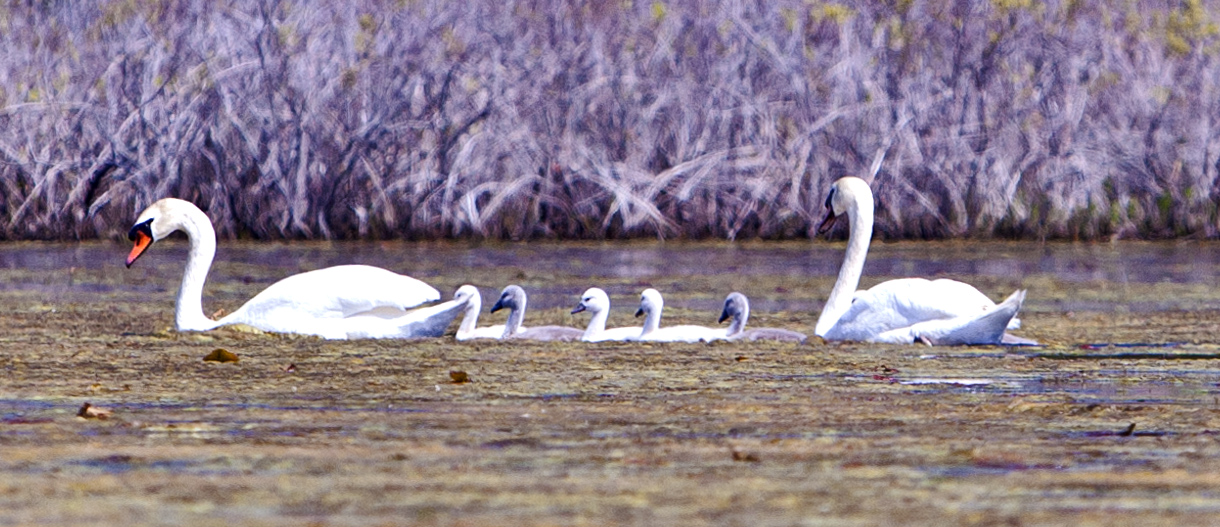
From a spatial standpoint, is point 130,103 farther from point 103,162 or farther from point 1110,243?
point 1110,243

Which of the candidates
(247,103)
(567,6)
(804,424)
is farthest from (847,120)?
(804,424)

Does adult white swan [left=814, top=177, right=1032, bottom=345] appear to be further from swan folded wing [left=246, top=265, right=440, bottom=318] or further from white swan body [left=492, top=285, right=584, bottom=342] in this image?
swan folded wing [left=246, top=265, right=440, bottom=318]

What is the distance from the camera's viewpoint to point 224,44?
53.1ft

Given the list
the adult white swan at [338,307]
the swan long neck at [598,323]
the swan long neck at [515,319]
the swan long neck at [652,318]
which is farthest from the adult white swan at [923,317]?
the adult white swan at [338,307]

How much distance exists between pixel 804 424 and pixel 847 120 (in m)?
10.4

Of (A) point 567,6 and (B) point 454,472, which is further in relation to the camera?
(A) point 567,6

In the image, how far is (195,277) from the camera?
400 inches

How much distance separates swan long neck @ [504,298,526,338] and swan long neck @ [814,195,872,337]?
4.38 feet

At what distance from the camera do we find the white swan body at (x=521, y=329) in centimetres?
959

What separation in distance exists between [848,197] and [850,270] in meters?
0.96

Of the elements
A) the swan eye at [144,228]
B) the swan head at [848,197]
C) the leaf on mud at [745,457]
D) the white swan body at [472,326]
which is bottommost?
the white swan body at [472,326]

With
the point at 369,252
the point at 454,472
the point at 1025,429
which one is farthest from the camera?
the point at 369,252

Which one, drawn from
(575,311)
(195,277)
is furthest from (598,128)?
(195,277)

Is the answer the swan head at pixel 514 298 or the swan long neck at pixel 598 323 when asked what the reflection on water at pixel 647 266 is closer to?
the swan head at pixel 514 298
